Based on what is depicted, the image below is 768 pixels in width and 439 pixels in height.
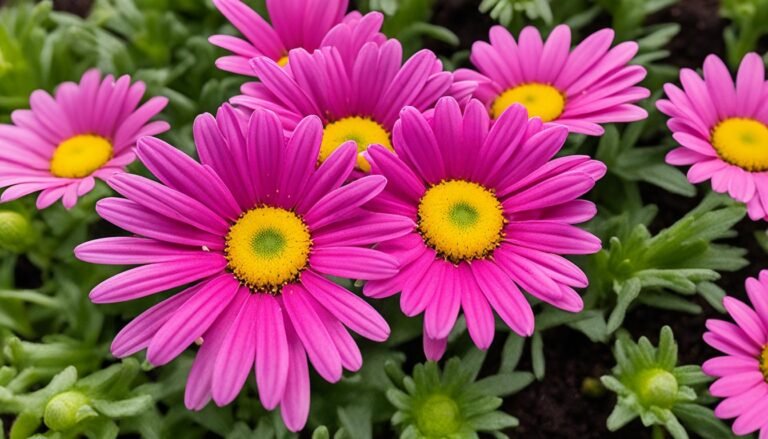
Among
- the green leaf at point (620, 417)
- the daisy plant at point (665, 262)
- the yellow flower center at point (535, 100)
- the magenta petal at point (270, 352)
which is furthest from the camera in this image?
the yellow flower center at point (535, 100)

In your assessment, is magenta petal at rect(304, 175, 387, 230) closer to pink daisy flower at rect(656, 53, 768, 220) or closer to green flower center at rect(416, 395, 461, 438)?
green flower center at rect(416, 395, 461, 438)

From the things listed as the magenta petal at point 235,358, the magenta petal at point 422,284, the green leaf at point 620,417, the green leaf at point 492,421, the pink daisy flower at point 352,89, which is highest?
the pink daisy flower at point 352,89

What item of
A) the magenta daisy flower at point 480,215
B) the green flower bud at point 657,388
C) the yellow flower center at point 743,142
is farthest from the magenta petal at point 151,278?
the yellow flower center at point 743,142

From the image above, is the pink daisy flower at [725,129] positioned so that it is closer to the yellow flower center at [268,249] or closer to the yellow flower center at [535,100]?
the yellow flower center at [535,100]

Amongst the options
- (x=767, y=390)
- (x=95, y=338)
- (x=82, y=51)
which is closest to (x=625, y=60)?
(x=767, y=390)

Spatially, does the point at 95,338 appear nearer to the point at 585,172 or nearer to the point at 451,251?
the point at 451,251

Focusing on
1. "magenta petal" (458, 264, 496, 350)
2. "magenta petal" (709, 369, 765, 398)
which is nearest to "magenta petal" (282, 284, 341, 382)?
"magenta petal" (458, 264, 496, 350)
